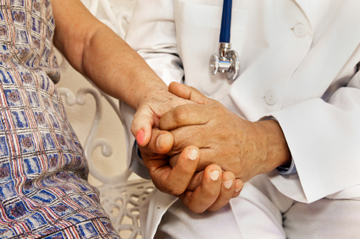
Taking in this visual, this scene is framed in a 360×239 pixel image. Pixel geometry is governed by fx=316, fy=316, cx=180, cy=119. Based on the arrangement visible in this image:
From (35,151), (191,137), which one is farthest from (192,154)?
(35,151)

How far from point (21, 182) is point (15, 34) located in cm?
30

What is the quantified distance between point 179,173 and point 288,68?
38 centimetres

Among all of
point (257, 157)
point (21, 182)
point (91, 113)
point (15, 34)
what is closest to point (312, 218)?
point (257, 157)

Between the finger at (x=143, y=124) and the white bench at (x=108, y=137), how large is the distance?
422mm

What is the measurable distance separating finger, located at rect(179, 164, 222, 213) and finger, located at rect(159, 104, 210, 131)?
0.09 meters

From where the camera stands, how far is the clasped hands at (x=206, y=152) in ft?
1.86

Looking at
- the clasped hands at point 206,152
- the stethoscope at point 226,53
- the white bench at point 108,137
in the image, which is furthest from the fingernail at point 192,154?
the white bench at point 108,137

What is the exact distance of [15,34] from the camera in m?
0.61

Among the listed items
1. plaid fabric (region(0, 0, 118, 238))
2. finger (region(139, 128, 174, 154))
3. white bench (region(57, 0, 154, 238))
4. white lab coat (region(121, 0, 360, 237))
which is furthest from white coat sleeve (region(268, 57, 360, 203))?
white bench (region(57, 0, 154, 238))

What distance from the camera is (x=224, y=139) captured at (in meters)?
0.61

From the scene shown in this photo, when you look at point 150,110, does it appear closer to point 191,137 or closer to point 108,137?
point 191,137

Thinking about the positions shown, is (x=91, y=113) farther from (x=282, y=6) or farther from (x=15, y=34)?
(x=282, y=6)

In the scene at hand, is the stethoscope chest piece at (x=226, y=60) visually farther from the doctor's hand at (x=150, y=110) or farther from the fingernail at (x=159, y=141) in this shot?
the fingernail at (x=159, y=141)

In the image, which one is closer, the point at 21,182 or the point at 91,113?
the point at 21,182
